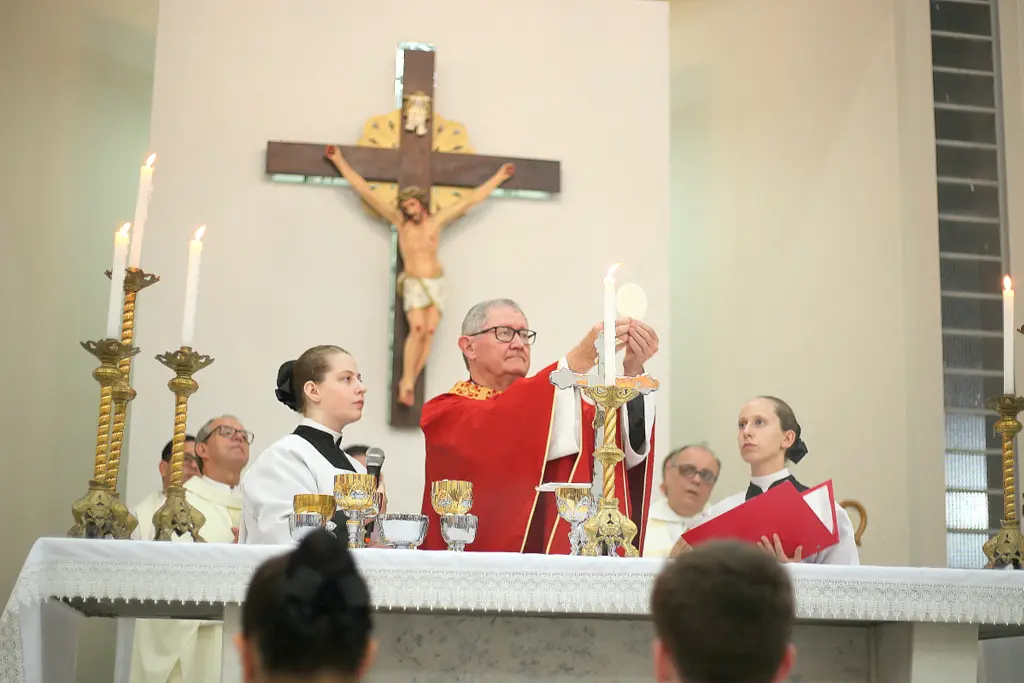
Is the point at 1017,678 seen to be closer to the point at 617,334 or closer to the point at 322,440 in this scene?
the point at 617,334

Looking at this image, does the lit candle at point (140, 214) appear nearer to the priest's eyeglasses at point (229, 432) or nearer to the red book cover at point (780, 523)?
the red book cover at point (780, 523)

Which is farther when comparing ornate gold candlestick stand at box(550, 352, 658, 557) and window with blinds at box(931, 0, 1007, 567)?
window with blinds at box(931, 0, 1007, 567)

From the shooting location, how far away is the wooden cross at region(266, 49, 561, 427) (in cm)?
691

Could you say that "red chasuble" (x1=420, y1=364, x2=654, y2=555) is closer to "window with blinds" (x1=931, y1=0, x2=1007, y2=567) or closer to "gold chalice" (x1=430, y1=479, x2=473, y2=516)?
"gold chalice" (x1=430, y1=479, x2=473, y2=516)

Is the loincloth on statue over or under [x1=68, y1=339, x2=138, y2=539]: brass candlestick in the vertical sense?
over

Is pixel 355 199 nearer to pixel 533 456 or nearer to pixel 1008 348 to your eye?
pixel 533 456

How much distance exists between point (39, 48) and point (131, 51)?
52cm

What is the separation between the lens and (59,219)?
733 cm

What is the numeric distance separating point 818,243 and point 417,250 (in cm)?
257

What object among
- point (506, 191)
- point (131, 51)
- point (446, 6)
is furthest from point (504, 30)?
point (131, 51)

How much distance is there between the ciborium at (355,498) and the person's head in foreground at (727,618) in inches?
76.3

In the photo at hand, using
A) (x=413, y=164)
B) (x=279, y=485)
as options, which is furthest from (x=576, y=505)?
(x=413, y=164)

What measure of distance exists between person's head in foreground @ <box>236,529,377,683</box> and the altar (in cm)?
168

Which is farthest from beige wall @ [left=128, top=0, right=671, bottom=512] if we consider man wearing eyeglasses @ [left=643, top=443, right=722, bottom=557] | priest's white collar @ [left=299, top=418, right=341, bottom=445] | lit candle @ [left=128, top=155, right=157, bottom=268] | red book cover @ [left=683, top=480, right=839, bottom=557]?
red book cover @ [left=683, top=480, right=839, bottom=557]
